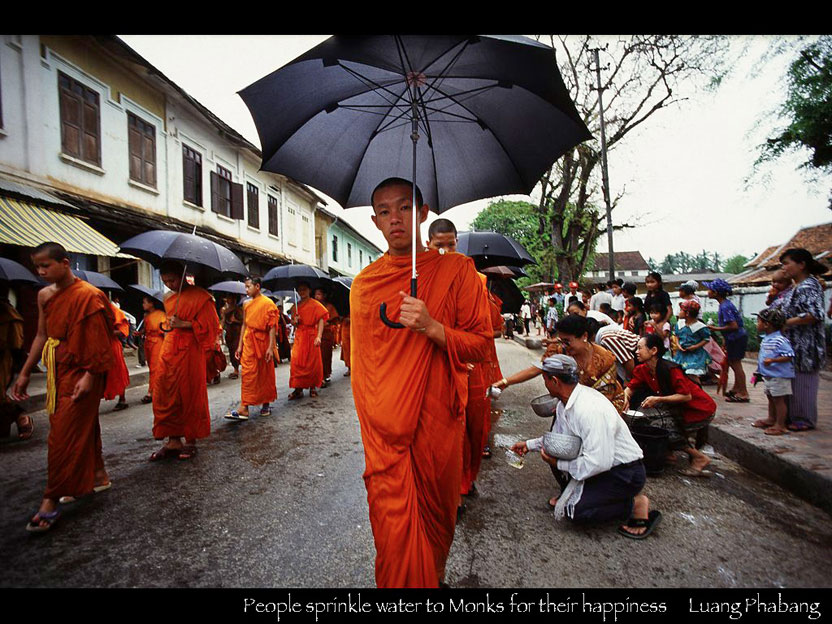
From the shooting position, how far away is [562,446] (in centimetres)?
278

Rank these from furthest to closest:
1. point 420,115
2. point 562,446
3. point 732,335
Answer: point 732,335
point 562,446
point 420,115

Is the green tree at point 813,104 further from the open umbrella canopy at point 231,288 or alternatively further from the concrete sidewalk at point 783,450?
the open umbrella canopy at point 231,288

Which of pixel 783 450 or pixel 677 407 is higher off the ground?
pixel 677 407

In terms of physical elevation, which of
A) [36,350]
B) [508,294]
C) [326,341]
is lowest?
[326,341]

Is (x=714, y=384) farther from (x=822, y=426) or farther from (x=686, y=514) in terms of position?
(x=686, y=514)

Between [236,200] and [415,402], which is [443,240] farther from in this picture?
[236,200]

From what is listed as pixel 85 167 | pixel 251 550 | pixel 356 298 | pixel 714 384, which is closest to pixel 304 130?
pixel 356 298

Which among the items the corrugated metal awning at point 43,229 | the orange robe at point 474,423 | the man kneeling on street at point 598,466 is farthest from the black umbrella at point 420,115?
the corrugated metal awning at point 43,229

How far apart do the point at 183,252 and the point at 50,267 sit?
116 cm

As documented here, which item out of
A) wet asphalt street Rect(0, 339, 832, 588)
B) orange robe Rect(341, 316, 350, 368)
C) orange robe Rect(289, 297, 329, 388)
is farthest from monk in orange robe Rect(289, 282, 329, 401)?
wet asphalt street Rect(0, 339, 832, 588)

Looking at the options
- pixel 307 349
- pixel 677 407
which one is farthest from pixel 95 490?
pixel 677 407

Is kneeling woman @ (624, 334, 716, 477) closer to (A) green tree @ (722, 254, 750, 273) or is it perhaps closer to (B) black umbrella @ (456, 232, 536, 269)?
(B) black umbrella @ (456, 232, 536, 269)

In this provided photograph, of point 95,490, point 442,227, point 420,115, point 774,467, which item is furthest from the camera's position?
point 774,467

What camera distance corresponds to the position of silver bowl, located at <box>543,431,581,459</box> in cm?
276
